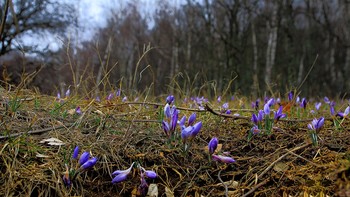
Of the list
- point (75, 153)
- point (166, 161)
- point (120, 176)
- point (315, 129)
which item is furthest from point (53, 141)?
point (315, 129)

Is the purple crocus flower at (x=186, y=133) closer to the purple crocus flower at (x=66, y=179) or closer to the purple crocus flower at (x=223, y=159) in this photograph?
the purple crocus flower at (x=223, y=159)

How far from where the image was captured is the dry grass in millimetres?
1320

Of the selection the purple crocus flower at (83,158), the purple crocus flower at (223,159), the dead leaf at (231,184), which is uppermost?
the purple crocus flower at (83,158)

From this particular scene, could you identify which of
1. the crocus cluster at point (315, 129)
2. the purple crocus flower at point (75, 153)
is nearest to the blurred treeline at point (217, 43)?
the crocus cluster at point (315, 129)

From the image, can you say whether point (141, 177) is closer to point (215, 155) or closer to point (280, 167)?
point (215, 155)

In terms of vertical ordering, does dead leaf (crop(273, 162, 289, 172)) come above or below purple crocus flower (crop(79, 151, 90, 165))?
below

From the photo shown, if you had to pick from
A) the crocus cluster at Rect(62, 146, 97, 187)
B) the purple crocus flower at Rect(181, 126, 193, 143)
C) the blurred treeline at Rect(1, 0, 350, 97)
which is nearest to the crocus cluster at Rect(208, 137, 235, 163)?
the purple crocus flower at Rect(181, 126, 193, 143)

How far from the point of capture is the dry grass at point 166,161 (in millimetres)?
1320

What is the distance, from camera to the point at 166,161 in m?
1.51

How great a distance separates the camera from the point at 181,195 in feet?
4.50

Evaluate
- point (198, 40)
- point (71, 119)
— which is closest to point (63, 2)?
point (198, 40)

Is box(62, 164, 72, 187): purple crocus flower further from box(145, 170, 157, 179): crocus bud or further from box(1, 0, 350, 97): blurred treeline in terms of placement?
box(1, 0, 350, 97): blurred treeline

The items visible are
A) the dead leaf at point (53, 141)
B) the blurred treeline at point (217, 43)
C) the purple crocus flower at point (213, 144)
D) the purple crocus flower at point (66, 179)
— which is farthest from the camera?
the blurred treeline at point (217, 43)

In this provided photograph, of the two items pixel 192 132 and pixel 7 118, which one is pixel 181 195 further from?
pixel 7 118
